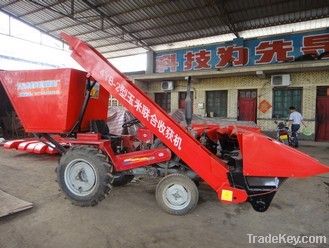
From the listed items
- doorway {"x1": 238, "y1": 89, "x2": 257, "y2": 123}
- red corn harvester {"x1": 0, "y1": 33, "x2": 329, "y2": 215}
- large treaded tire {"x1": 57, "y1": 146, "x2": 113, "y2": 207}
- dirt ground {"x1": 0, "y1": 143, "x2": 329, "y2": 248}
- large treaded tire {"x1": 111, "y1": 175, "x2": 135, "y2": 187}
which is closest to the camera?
dirt ground {"x1": 0, "y1": 143, "x2": 329, "y2": 248}

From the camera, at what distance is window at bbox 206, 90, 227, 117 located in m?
15.2

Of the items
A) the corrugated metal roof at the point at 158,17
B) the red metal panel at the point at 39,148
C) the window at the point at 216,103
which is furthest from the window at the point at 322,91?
the red metal panel at the point at 39,148

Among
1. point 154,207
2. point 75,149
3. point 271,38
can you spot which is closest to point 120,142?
point 75,149

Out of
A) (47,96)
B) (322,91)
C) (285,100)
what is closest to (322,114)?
(322,91)

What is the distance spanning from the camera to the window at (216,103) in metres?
15.2

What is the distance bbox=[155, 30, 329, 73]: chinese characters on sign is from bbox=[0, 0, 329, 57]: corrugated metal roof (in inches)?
29.2

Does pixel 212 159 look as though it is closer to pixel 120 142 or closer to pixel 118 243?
pixel 118 243

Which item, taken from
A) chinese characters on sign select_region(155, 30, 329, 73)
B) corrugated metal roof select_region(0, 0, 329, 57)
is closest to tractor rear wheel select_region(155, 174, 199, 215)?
corrugated metal roof select_region(0, 0, 329, 57)

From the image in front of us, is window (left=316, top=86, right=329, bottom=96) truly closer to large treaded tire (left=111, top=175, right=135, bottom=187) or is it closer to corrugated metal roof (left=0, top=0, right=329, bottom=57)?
corrugated metal roof (left=0, top=0, right=329, bottom=57)

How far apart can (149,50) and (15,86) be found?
551 inches

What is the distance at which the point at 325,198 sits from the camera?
15.6 ft

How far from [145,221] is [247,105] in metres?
12.0

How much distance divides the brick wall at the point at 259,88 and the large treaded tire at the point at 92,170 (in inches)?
455

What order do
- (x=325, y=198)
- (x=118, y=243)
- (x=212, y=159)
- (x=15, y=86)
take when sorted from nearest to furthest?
(x=118, y=243)
(x=212, y=159)
(x=15, y=86)
(x=325, y=198)
